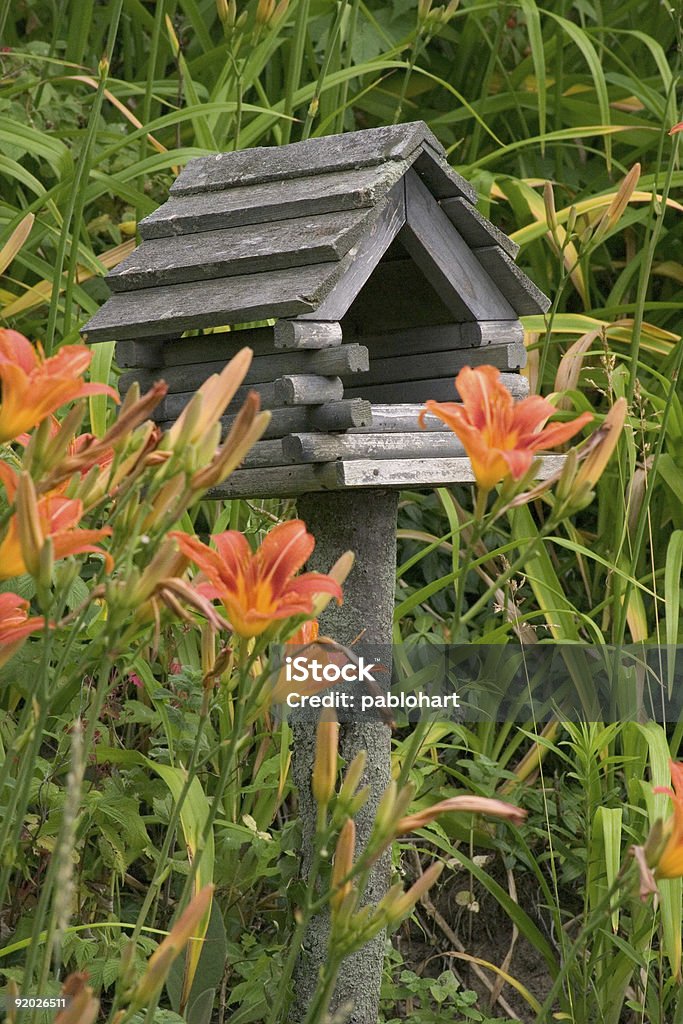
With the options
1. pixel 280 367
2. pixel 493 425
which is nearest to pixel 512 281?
pixel 280 367

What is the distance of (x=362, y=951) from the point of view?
4.94 feet

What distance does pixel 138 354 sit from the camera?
1502 millimetres

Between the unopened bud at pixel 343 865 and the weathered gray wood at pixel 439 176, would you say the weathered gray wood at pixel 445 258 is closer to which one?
the weathered gray wood at pixel 439 176

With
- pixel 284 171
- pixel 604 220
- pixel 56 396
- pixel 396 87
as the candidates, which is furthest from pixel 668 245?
pixel 56 396

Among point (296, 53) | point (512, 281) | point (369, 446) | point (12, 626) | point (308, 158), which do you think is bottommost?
point (12, 626)

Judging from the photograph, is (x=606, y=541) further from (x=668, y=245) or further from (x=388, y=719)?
(x=388, y=719)

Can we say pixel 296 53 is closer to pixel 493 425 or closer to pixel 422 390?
pixel 422 390

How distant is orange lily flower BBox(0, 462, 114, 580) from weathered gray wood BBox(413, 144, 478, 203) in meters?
0.81

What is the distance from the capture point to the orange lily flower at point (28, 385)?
30.9 inches

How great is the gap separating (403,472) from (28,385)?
2.24 ft

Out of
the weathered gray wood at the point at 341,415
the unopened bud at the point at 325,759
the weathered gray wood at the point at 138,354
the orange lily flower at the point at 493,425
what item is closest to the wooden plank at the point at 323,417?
the weathered gray wood at the point at 341,415

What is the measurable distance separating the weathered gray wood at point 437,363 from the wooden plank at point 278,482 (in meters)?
0.30
